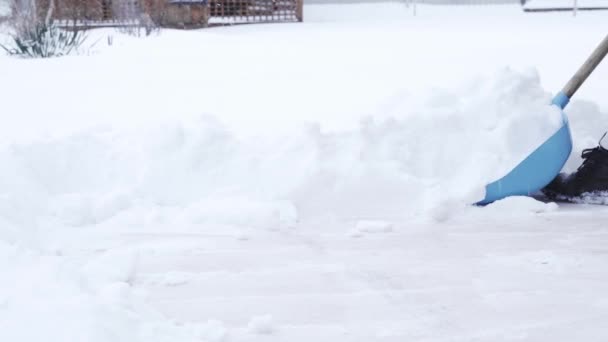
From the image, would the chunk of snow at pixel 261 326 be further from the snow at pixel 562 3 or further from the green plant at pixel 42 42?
the snow at pixel 562 3

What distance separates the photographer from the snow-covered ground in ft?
8.37

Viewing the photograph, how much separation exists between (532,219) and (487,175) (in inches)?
12.7

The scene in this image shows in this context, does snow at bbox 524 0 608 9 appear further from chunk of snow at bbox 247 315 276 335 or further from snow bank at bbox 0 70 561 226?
chunk of snow at bbox 247 315 276 335

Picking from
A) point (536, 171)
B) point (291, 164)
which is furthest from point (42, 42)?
point (536, 171)

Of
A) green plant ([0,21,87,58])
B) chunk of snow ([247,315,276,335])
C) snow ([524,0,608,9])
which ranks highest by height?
chunk of snow ([247,315,276,335])

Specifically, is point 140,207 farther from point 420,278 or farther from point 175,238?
point 420,278

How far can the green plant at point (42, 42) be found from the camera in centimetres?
857

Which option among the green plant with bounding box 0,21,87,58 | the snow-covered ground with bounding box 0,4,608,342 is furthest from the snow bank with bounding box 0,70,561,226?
the green plant with bounding box 0,21,87,58

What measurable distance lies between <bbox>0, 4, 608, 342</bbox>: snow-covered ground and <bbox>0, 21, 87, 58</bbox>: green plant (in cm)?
266

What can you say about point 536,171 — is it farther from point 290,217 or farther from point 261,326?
point 261,326

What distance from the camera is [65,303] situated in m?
2.36

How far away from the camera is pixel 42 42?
339 inches

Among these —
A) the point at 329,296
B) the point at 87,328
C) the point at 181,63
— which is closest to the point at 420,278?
the point at 329,296

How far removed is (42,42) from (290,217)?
591cm
